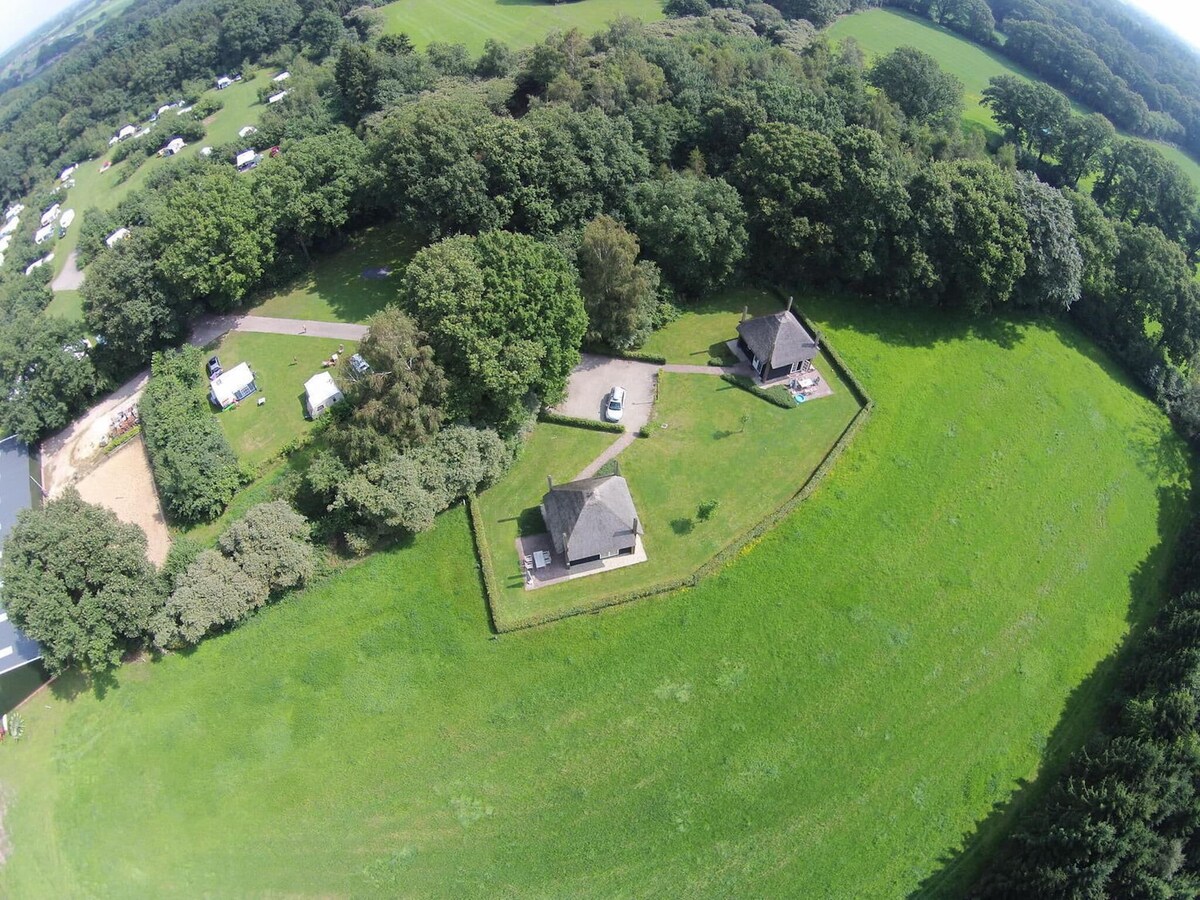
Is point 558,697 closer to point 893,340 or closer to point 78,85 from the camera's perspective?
point 893,340

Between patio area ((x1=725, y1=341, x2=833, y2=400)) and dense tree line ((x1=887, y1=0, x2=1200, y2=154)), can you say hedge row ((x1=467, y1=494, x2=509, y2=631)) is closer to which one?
patio area ((x1=725, y1=341, x2=833, y2=400))

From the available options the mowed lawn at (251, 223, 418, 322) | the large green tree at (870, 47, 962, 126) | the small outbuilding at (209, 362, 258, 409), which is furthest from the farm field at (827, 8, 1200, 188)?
the small outbuilding at (209, 362, 258, 409)

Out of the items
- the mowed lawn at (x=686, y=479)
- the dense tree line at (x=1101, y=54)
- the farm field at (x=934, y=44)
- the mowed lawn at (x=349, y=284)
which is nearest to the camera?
the mowed lawn at (x=686, y=479)

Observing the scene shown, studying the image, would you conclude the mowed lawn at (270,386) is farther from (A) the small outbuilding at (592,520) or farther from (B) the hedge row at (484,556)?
(A) the small outbuilding at (592,520)

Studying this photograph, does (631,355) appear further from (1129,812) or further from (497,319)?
(1129,812)

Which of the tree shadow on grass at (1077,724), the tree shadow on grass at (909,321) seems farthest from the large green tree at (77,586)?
the tree shadow on grass at (909,321)
